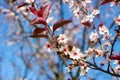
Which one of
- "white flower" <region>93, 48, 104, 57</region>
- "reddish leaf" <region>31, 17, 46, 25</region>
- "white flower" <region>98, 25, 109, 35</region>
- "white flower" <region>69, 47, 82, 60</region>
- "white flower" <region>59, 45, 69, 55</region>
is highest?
"reddish leaf" <region>31, 17, 46, 25</region>

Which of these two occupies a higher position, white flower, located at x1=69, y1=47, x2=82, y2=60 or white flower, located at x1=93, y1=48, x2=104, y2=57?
white flower, located at x1=69, y1=47, x2=82, y2=60

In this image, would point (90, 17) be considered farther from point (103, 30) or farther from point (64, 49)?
point (64, 49)

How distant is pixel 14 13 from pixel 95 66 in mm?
3836

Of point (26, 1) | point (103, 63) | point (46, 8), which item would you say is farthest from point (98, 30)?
point (26, 1)

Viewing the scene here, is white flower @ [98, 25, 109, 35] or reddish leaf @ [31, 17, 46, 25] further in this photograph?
white flower @ [98, 25, 109, 35]

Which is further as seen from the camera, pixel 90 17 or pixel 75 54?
pixel 90 17

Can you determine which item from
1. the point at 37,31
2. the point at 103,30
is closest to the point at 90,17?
the point at 103,30

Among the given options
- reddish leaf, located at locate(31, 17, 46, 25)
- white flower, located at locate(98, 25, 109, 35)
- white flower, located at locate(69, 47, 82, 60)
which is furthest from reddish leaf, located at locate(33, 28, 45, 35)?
white flower, located at locate(98, 25, 109, 35)

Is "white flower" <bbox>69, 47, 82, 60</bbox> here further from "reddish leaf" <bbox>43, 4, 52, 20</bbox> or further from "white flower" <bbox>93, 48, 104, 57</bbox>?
"reddish leaf" <bbox>43, 4, 52, 20</bbox>

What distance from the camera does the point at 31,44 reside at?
5598mm

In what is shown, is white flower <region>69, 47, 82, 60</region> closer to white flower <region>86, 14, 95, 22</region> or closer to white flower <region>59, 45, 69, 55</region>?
white flower <region>59, 45, 69, 55</region>

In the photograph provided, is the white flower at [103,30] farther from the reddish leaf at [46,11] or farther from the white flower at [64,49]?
the reddish leaf at [46,11]

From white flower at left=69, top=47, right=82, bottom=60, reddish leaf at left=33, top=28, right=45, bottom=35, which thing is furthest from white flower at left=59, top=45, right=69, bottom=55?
reddish leaf at left=33, top=28, right=45, bottom=35

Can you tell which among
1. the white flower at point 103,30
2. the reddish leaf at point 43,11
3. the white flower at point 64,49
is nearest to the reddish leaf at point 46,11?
the reddish leaf at point 43,11
